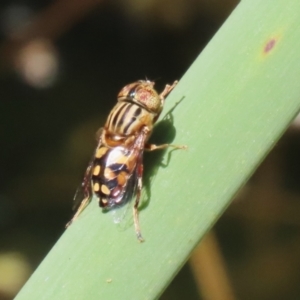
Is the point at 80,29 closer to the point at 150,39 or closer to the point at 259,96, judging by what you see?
the point at 150,39

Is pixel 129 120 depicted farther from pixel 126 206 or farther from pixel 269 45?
pixel 269 45

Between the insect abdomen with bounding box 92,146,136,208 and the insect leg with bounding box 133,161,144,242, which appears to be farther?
the insect abdomen with bounding box 92,146,136,208

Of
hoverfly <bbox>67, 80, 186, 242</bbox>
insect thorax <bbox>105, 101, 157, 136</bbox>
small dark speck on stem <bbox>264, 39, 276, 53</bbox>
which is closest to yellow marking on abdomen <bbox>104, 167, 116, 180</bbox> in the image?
hoverfly <bbox>67, 80, 186, 242</bbox>

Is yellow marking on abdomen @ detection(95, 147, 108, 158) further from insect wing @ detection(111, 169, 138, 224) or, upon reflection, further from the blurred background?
the blurred background

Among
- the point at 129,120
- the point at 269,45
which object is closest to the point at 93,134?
the point at 129,120

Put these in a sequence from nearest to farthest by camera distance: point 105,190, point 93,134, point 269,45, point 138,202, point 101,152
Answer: point 269,45
point 138,202
point 105,190
point 101,152
point 93,134

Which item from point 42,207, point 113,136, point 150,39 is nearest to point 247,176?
point 113,136
